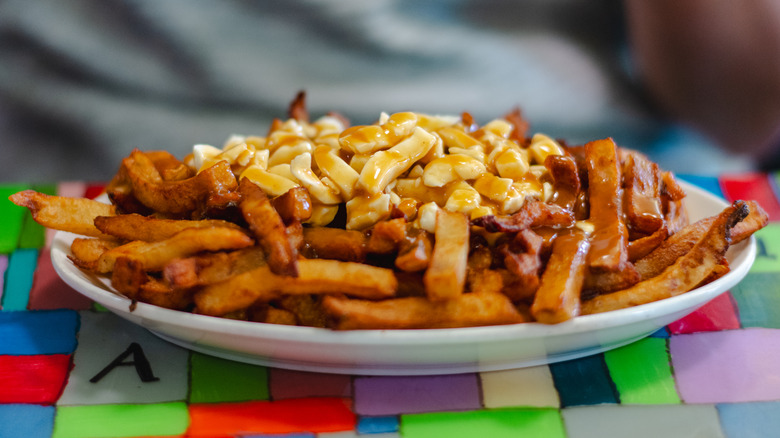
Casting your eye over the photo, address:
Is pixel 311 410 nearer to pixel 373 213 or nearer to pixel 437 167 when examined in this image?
pixel 373 213

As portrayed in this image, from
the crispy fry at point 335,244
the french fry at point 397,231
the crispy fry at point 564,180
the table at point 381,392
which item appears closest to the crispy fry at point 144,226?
the french fry at point 397,231


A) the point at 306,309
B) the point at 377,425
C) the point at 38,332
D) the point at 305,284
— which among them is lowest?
the point at 38,332

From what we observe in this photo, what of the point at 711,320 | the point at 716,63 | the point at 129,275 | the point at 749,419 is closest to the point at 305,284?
the point at 129,275

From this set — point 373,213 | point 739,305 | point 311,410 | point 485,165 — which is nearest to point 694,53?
point 739,305

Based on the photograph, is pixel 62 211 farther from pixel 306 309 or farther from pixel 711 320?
pixel 711 320

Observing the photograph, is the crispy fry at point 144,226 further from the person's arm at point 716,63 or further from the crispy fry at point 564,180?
the person's arm at point 716,63
